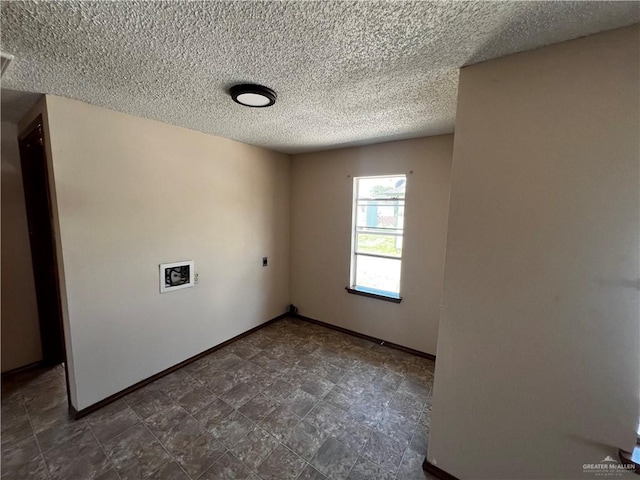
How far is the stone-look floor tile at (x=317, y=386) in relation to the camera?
7.27ft

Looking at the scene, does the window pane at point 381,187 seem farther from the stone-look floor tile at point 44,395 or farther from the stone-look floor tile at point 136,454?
the stone-look floor tile at point 44,395

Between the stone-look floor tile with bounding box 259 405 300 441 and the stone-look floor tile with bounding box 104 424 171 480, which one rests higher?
the stone-look floor tile with bounding box 259 405 300 441

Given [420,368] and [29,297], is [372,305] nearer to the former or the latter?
[420,368]

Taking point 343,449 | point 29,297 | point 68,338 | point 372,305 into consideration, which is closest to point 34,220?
point 29,297

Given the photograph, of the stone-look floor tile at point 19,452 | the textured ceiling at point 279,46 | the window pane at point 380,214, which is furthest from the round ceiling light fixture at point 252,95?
the stone-look floor tile at point 19,452

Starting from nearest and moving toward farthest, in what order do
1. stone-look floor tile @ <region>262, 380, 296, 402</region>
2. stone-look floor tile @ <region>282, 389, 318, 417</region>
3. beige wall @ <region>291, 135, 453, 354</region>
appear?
stone-look floor tile @ <region>282, 389, 318, 417</region>, stone-look floor tile @ <region>262, 380, 296, 402</region>, beige wall @ <region>291, 135, 453, 354</region>

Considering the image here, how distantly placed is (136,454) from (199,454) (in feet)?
1.33

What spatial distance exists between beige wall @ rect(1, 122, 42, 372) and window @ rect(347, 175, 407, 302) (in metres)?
3.35

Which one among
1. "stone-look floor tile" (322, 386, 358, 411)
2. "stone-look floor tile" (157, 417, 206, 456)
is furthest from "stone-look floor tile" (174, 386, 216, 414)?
"stone-look floor tile" (322, 386, 358, 411)

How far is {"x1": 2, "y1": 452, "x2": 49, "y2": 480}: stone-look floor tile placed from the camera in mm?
1453

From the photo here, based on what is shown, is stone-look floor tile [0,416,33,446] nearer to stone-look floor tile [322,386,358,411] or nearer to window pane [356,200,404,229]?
stone-look floor tile [322,386,358,411]

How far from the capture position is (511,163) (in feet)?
3.97

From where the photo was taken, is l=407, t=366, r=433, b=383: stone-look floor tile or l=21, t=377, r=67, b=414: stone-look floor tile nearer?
l=21, t=377, r=67, b=414: stone-look floor tile

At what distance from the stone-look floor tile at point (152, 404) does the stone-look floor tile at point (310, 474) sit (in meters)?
1.23
